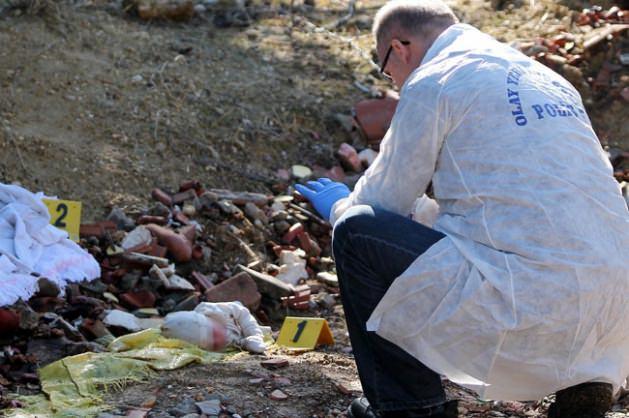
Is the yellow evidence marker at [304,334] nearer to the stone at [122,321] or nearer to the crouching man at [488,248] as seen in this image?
the stone at [122,321]

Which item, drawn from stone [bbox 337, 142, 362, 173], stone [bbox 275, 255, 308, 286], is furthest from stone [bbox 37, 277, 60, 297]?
stone [bbox 337, 142, 362, 173]

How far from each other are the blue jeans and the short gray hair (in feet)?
2.06

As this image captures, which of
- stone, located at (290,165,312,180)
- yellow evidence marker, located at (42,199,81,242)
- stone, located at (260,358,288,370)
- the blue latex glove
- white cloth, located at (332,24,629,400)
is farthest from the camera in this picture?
stone, located at (290,165,312,180)

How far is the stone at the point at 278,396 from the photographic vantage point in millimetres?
4152

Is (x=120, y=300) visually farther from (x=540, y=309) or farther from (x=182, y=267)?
(x=540, y=309)

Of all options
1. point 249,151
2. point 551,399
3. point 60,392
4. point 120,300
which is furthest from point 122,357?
point 249,151

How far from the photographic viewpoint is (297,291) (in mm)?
5637

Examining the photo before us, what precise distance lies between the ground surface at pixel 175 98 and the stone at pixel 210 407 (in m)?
0.77

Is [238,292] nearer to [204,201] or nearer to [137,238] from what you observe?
[137,238]

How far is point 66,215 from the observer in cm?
557

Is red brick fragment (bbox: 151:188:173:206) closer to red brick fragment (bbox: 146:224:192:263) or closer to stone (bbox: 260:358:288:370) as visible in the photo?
red brick fragment (bbox: 146:224:192:263)

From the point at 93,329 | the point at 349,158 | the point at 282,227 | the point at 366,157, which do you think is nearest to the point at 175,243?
the point at 282,227

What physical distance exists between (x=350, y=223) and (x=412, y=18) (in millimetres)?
734

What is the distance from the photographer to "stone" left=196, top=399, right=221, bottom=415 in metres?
3.97
